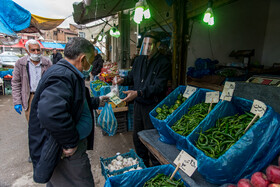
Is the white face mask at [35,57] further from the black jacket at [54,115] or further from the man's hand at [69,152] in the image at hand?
the man's hand at [69,152]

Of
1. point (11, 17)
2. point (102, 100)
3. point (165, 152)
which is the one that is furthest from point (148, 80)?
point (11, 17)

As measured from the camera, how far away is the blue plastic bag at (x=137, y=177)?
1561 millimetres

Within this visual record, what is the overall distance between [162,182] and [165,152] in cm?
50

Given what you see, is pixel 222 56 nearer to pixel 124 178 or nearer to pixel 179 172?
pixel 179 172

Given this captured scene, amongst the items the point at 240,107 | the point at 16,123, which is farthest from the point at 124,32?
the point at 240,107

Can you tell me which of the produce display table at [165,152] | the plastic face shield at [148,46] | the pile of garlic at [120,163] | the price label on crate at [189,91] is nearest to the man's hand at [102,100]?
the produce display table at [165,152]

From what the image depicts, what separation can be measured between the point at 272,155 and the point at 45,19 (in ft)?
30.6

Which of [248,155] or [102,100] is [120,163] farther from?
[248,155]

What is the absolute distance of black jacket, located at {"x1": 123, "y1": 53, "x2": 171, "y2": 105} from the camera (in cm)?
271

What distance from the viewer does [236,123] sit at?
5.89 ft

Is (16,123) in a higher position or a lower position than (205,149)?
lower

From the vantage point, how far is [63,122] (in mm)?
1440

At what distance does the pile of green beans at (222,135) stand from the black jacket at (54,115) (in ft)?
4.10

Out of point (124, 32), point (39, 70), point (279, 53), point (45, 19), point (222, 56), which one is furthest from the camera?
point (124, 32)
